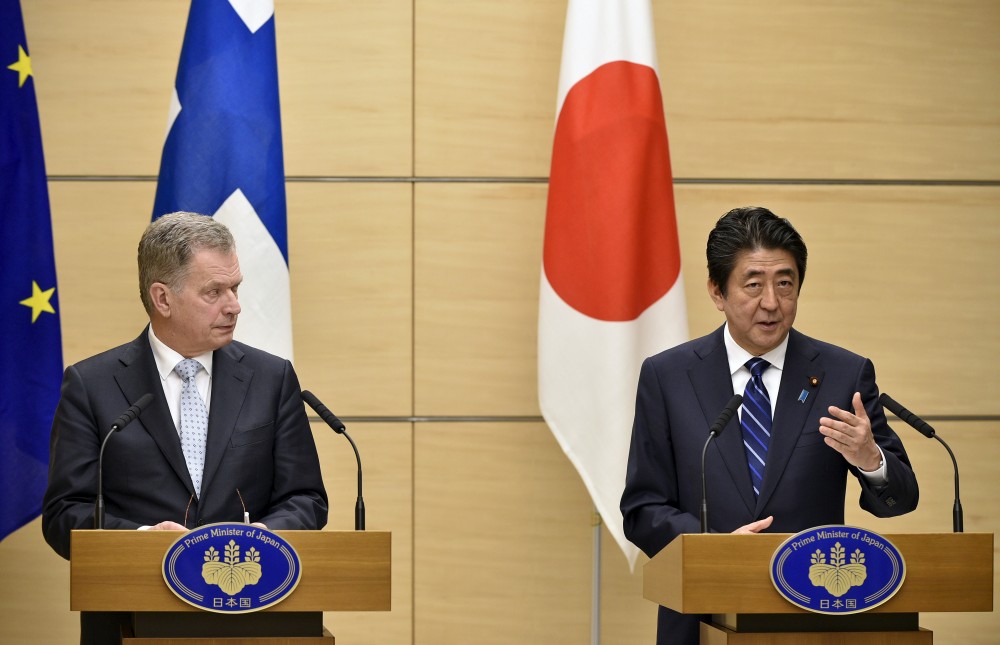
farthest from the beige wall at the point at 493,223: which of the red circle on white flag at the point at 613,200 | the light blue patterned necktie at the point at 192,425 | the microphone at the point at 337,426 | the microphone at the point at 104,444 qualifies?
the microphone at the point at 104,444

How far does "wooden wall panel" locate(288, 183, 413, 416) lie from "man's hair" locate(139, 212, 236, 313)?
4.96ft

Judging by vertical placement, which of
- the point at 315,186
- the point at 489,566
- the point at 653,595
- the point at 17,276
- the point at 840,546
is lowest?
the point at 489,566

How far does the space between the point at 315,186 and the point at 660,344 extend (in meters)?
1.43

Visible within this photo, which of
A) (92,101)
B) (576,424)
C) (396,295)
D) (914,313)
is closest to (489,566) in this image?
(576,424)

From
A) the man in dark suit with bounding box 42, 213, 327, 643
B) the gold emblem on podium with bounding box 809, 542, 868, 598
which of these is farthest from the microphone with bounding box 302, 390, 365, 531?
the gold emblem on podium with bounding box 809, 542, 868, 598

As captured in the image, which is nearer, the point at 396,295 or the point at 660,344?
the point at 660,344

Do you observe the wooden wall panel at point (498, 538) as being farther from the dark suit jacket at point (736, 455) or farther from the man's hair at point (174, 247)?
the man's hair at point (174, 247)

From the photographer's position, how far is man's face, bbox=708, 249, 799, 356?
9.94 ft

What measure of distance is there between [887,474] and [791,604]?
0.56m

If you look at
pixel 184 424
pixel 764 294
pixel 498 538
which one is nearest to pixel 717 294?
pixel 764 294

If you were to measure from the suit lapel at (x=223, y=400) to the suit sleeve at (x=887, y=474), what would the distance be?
1.50 metres

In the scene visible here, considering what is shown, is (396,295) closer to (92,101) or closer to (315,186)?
(315,186)

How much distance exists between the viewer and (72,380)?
9.62 ft

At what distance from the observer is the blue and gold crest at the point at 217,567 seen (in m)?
2.36
